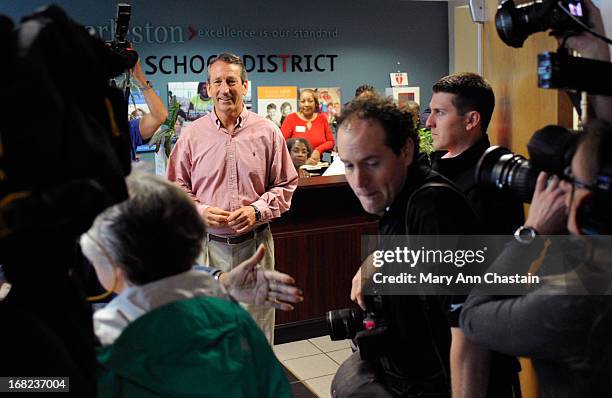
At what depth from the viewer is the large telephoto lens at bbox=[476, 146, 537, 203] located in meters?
1.54

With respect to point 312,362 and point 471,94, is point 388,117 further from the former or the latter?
point 312,362

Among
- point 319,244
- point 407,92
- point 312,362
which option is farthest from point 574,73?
point 407,92

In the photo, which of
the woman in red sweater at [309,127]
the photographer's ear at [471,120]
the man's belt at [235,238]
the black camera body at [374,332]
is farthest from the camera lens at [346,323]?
the woman in red sweater at [309,127]

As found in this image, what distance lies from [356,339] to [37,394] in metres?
1.01

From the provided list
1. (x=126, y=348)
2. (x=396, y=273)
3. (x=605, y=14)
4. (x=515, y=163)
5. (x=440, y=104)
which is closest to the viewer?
(x=126, y=348)

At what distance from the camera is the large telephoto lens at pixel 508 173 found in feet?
5.06

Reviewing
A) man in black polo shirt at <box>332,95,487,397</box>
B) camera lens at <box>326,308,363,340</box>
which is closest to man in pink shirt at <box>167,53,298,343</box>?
camera lens at <box>326,308,363,340</box>

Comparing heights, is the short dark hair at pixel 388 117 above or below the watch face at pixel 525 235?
above

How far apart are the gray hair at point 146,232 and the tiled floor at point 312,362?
257 cm

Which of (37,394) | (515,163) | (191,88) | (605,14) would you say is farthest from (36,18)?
(191,88)

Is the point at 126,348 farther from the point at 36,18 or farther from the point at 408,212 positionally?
the point at 408,212

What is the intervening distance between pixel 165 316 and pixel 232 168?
8.27 feet

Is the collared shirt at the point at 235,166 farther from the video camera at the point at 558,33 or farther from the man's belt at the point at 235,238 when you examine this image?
the video camera at the point at 558,33

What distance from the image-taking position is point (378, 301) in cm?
178
